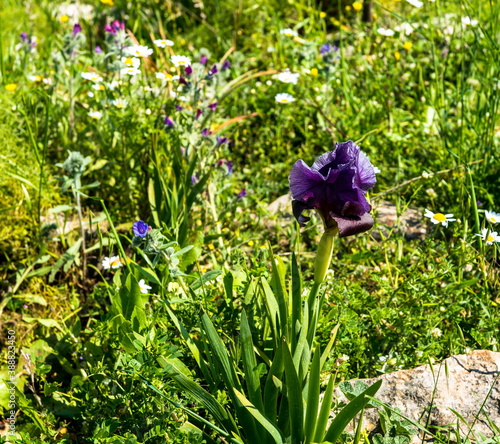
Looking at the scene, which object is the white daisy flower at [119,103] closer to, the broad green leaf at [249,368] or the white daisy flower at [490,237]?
the broad green leaf at [249,368]

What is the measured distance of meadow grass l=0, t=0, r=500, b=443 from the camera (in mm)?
1769

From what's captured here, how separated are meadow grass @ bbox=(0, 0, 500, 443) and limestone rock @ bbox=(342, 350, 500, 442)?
0.08 meters

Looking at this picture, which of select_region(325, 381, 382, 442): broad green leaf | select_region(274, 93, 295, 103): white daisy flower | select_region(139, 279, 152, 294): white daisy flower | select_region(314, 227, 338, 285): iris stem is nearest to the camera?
select_region(325, 381, 382, 442): broad green leaf

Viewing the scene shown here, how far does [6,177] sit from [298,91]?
1.79 m

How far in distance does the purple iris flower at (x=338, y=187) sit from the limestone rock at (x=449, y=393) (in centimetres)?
61

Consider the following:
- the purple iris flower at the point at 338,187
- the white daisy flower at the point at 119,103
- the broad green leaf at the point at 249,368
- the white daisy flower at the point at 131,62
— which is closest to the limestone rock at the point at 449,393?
the broad green leaf at the point at 249,368

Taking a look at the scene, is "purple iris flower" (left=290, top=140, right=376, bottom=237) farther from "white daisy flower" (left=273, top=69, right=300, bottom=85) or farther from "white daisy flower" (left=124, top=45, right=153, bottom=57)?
"white daisy flower" (left=273, top=69, right=300, bottom=85)

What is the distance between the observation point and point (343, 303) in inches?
82.2

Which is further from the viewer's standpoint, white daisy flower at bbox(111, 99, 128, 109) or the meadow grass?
white daisy flower at bbox(111, 99, 128, 109)

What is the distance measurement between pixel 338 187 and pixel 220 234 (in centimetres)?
103

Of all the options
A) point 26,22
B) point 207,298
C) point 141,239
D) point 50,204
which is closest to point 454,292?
point 207,298

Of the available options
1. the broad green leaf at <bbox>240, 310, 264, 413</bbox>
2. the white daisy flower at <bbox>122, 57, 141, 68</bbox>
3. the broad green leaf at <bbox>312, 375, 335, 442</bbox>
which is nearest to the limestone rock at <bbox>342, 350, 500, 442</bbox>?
the broad green leaf at <bbox>312, 375, 335, 442</bbox>

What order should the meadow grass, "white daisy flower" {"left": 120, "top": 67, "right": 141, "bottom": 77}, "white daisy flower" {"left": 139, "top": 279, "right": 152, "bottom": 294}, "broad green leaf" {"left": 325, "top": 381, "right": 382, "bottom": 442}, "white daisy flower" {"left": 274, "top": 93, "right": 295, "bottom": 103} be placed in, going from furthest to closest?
1. "white daisy flower" {"left": 274, "top": 93, "right": 295, "bottom": 103}
2. "white daisy flower" {"left": 120, "top": 67, "right": 141, "bottom": 77}
3. "white daisy flower" {"left": 139, "top": 279, "right": 152, "bottom": 294}
4. the meadow grass
5. "broad green leaf" {"left": 325, "top": 381, "right": 382, "bottom": 442}

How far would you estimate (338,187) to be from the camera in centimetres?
151
